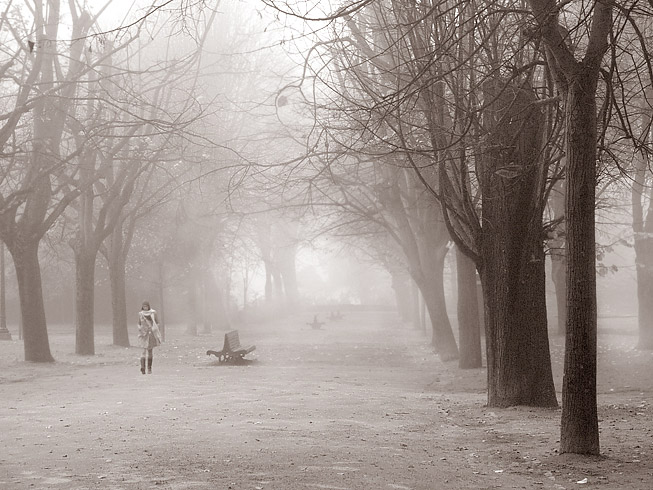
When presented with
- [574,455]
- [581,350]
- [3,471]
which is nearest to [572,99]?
[581,350]

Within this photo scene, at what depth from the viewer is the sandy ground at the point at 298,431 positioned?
27.6ft

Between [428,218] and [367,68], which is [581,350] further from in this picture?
[428,218]

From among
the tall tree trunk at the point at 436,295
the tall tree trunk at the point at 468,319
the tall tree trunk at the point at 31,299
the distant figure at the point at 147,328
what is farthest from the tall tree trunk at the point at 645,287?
the tall tree trunk at the point at 31,299

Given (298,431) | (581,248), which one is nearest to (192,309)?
(298,431)

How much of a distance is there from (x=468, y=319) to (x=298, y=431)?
36.8 feet

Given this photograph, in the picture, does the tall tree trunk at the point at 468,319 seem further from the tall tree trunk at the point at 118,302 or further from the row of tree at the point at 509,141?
the tall tree trunk at the point at 118,302

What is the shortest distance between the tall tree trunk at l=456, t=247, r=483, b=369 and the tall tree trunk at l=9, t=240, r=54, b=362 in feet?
33.6

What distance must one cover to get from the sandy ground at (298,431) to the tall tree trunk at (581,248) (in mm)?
669

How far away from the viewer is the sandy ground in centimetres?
841

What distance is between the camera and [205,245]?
1741 inches

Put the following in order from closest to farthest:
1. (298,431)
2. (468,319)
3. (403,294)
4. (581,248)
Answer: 1. (581,248)
2. (298,431)
3. (468,319)
4. (403,294)

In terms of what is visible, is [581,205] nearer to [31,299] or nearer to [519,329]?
[519,329]

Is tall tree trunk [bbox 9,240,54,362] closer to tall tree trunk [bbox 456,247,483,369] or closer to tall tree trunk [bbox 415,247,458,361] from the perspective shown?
tall tree trunk [bbox 415,247,458,361]

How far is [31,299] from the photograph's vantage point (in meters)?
24.1
